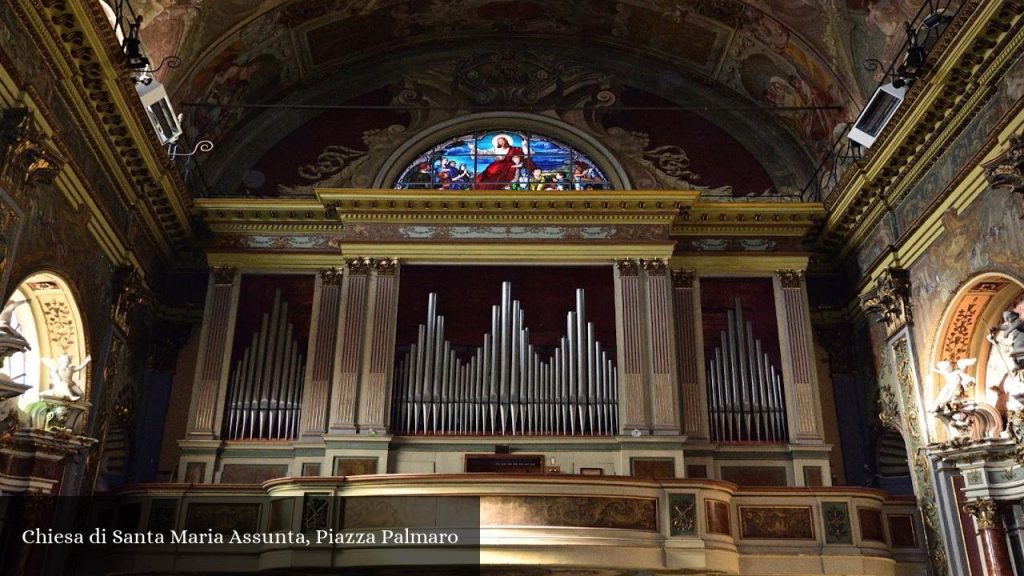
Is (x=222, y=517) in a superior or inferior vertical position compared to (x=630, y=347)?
inferior

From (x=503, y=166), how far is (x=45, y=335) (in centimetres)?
837

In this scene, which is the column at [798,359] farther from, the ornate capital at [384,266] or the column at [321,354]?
the column at [321,354]

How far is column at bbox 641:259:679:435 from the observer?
1393 cm

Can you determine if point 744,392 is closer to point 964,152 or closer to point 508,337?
point 508,337

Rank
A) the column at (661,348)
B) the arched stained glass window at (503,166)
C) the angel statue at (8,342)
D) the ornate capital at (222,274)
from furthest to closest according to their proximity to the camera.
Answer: the arched stained glass window at (503,166) → the ornate capital at (222,274) → the column at (661,348) → the angel statue at (8,342)

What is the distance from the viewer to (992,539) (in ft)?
38.3

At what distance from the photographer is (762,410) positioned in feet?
47.9

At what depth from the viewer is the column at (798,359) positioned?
14.3m

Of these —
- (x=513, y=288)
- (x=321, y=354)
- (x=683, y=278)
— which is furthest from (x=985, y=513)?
(x=321, y=354)

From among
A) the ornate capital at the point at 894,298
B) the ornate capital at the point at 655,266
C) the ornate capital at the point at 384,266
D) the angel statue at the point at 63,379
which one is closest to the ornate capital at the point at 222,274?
the ornate capital at the point at 384,266

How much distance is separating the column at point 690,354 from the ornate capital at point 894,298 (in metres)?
2.80

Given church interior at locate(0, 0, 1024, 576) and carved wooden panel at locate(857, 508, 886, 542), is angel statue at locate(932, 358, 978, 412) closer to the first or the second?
church interior at locate(0, 0, 1024, 576)

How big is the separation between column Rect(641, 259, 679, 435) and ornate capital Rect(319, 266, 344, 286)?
197 inches

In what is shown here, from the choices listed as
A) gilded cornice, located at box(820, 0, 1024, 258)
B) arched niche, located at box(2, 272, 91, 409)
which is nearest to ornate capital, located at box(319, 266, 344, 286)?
arched niche, located at box(2, 272, 91, 409)
